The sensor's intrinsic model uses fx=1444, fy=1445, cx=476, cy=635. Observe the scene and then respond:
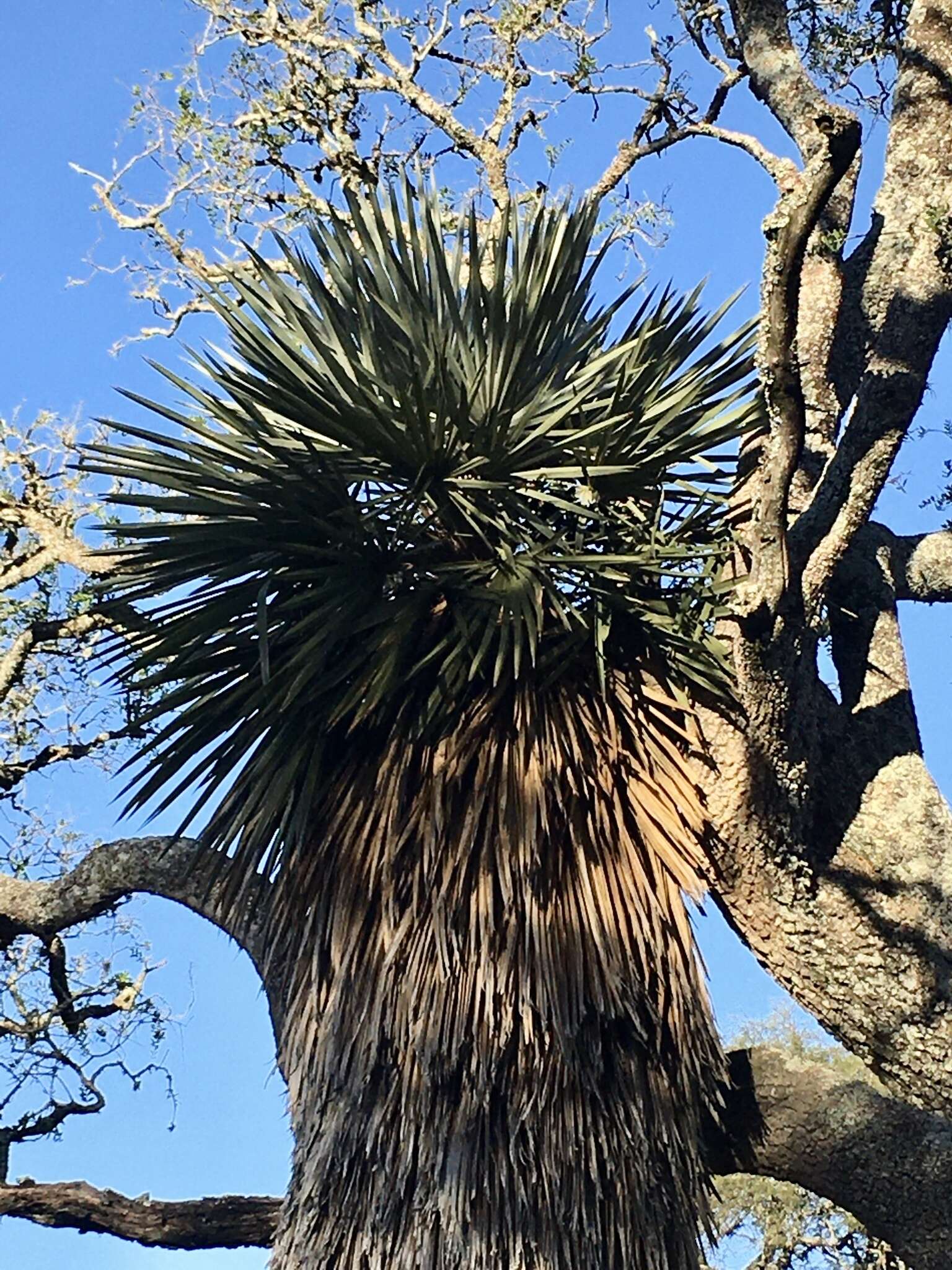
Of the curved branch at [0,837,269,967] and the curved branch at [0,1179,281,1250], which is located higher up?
the curved branch at [0,837,269,967]

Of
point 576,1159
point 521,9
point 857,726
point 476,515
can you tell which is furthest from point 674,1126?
point 521,9

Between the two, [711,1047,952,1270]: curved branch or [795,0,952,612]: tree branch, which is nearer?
[795,0,952,612]: tree branch

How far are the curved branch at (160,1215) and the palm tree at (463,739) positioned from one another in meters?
1.12

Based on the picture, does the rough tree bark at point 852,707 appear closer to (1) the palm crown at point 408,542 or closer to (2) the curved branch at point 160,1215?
(1) the palm crown at point 408,542

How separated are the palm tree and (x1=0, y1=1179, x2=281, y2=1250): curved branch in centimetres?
112

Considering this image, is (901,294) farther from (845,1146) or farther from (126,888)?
(126,888)

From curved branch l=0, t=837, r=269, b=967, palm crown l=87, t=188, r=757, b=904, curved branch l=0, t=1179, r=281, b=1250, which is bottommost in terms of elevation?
curved branch l=0, t=1179, r=281, b=1250

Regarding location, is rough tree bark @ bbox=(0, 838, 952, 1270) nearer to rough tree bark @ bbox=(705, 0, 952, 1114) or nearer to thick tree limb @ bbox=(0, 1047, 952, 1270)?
thick tree limb @ bbox=(0, 1047, 952, 1270)

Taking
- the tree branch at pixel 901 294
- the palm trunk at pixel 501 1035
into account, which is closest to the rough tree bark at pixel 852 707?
the tree branch at pixel 901 294

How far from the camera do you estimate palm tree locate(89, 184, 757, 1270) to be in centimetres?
429

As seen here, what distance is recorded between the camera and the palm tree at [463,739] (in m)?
4.29

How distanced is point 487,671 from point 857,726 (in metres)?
1.32

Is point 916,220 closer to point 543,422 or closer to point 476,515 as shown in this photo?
point 543,422

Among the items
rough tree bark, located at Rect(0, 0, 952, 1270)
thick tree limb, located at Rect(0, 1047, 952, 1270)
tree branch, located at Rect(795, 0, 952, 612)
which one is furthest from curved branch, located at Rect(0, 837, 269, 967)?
tree branch, located at Rect(795, 0, 952, 612)
